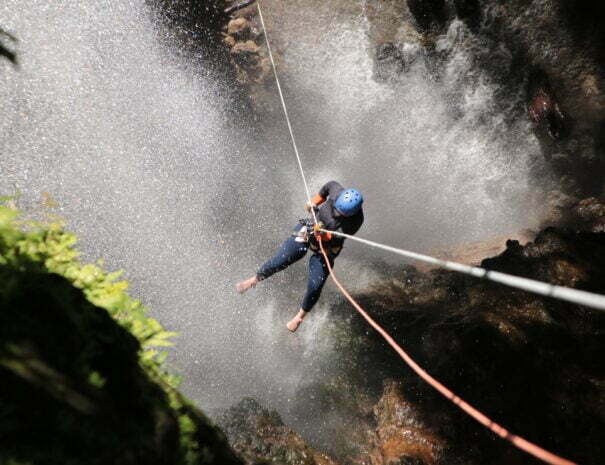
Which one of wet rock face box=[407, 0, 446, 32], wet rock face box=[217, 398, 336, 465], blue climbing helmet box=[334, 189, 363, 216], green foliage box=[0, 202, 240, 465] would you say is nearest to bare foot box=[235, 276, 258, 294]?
wet rock face box=[217, 398, 336, 465]

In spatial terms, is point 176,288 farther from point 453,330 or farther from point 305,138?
point 305,138

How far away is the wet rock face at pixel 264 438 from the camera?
3617 mm

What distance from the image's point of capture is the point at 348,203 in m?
5.08

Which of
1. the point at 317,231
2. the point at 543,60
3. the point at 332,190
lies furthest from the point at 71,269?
the point at 543,60

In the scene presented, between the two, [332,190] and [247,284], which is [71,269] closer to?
[247,284]

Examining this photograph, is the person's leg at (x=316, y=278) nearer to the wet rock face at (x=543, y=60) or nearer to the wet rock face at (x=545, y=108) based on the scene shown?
the wet rock face at (x=543, y=60)

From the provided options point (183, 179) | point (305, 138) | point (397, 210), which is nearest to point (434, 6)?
point (305, 138)

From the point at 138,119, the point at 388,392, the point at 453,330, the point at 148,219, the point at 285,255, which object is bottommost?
the point at 388,392

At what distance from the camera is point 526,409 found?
12.1 feet

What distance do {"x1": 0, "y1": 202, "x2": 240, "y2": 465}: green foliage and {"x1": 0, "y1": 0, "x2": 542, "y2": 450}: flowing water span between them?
440 cm

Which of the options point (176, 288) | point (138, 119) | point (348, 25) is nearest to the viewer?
point (176, 288)

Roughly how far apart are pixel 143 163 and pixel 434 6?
27.1 feet

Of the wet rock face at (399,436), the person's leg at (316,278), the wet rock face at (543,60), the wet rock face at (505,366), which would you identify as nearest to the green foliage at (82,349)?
the wet rock face at (399,436)

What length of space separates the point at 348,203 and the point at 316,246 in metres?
0.89
